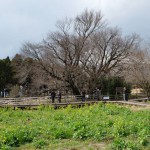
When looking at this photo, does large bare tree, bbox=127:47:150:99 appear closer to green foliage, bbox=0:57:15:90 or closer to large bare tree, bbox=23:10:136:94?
large bare tree, bbox=23:10:136:94

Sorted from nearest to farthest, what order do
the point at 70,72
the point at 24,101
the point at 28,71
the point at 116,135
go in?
1. the point at 116,135
2. the point at 24,101
3. the point at 70,72
4. the point at 28,71

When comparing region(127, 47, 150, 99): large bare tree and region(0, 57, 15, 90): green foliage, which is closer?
region(127, 47, 150, 99): large bare tree

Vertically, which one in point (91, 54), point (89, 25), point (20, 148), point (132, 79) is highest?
point (89, 25)

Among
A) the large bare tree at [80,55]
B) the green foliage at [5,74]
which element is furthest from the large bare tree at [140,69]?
the green foliage at [5,74]

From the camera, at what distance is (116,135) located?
28.5ft

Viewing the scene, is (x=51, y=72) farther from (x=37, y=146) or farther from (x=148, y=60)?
(x=37, y=146)

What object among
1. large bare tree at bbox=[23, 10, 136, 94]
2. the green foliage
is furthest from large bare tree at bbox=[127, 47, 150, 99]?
the green foliage

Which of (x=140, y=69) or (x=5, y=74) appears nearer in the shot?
(x=140, y=69)

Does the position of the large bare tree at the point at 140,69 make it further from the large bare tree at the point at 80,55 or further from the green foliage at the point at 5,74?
the green foliage at the point at 5,74

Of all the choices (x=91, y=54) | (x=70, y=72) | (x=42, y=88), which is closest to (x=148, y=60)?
(x=91, y=54)

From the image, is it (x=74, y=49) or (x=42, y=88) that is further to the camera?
(x=42, y=88)

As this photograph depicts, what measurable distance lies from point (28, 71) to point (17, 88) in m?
4.89

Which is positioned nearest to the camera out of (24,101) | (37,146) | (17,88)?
(37,146)

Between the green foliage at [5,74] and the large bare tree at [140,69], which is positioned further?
the green foliage at [5,74]
